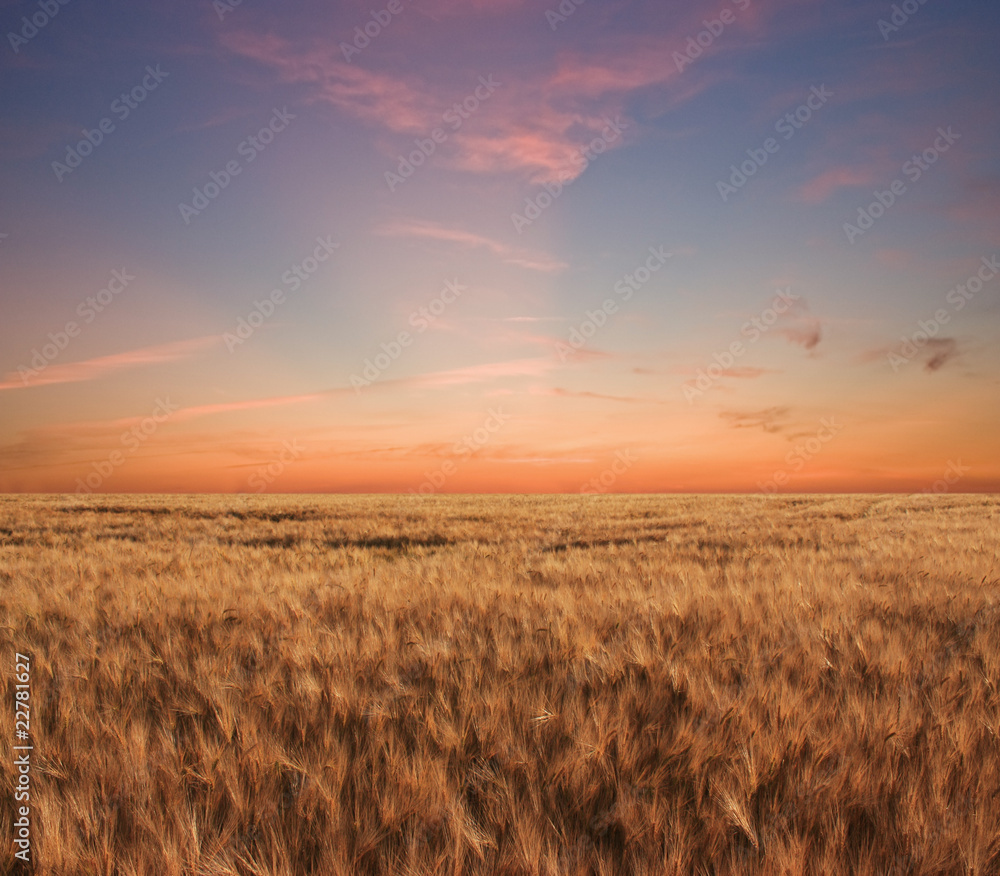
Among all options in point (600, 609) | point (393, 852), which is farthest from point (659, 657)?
point (393, 852)

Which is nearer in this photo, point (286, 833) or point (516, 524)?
point (286, 833)

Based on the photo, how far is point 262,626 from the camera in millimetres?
5316

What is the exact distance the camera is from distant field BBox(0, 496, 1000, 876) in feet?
6.70

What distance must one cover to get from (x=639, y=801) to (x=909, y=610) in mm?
5199

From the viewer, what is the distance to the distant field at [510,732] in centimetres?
204

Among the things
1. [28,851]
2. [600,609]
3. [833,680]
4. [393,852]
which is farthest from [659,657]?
[28,851]

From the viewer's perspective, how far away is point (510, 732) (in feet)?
9.37

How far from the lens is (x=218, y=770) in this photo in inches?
98.5

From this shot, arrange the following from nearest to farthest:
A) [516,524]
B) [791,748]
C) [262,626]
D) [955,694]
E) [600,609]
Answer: [791,748] < [955,694] < [262,626] < [600,609] < [516,524]

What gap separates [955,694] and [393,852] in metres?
3.41

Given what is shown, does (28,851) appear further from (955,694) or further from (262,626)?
(955,694)

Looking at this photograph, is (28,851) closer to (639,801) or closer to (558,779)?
(558,779)

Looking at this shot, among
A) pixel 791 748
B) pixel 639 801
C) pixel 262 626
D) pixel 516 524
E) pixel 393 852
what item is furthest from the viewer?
pixel 516 524

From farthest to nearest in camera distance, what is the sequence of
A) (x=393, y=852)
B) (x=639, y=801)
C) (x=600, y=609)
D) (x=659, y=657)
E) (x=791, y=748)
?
(x=600, y=609)
(x=659, y=657)
(x=791, y=748)
(x=639, y=801)
(x=393, y=852)
